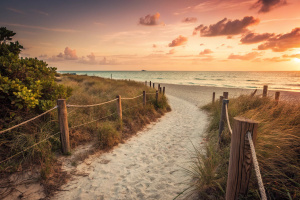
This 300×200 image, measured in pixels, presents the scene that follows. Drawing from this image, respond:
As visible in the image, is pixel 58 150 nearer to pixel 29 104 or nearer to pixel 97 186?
pixel 29 104

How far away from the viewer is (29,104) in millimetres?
3471

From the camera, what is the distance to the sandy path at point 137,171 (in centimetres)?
301

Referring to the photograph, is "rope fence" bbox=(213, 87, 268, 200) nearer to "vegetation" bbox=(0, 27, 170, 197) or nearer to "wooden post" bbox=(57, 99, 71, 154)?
"vegetation" bbox=(0, 27, 170, 197)

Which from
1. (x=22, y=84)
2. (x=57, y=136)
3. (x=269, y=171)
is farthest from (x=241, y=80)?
(x=22, y=84)

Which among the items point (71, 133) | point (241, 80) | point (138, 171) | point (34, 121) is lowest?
point (138, 171)

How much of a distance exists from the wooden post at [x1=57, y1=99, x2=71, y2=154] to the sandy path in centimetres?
64

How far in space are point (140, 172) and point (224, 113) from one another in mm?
2792

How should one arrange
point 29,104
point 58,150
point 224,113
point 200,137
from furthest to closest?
point 200,137 → point 224,113 → point 58,150 → point 29,104

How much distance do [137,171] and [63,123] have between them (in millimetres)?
2188

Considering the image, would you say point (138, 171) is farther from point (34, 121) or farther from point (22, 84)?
point (22, 84)

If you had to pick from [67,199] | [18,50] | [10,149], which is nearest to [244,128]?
[67,199]

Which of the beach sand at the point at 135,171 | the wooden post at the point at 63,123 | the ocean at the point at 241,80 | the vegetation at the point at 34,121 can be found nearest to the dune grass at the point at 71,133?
the vegetation at the point at 34,121

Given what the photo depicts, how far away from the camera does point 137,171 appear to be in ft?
12.3

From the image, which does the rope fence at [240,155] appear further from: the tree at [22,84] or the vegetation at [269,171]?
the tree at [22,84]
